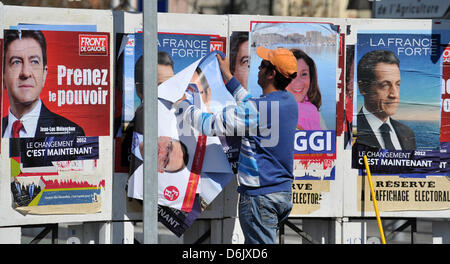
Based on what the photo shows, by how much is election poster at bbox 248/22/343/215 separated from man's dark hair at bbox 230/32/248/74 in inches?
10.5

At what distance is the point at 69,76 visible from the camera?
21.2ft

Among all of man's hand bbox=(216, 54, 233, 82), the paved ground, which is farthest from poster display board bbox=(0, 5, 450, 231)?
the paved ground


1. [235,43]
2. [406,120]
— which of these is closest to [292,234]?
[406,120]

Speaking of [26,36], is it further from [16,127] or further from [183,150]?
[183,150]

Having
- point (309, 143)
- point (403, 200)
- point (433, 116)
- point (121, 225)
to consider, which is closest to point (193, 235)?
point (121, 225)

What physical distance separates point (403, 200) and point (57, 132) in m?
2.95

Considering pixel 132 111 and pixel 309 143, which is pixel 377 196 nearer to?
pixel 309 143

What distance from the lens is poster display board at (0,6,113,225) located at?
633cm

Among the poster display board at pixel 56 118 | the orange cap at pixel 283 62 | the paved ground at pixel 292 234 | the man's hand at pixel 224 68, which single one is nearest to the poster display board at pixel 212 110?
the poster display board at pixel 56 118

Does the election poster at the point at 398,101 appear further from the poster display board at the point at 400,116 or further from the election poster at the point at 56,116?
the election poster at the point at 56,116

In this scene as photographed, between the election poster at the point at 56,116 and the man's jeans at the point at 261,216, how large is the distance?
1322 mm

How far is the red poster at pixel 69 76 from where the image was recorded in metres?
6.32

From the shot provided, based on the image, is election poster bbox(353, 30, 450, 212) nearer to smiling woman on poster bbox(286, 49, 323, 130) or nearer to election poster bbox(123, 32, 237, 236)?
smiling woman on poster bbox(286, 49, 323, 130)

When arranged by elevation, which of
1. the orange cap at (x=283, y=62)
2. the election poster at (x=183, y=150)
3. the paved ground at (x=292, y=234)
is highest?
the orange cap at (x=283, y=62)
